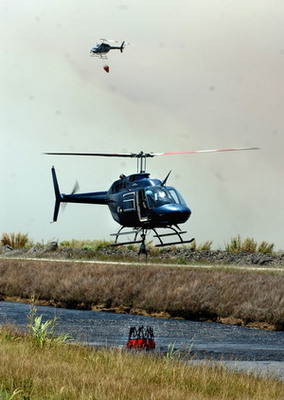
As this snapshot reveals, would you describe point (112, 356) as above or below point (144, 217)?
below

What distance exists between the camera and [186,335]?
16906mm

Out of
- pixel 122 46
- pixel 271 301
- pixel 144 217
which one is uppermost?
pixel 122 46

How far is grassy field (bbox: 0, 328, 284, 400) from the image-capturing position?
24.2ft

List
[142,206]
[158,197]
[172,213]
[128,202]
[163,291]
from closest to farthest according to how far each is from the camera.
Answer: [163,291], [172,213], [158,197], [142,206], [128,202]

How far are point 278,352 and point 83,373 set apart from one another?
698 cm

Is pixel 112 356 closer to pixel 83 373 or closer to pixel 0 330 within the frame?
pixel 83 373

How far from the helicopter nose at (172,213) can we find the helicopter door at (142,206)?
686mm

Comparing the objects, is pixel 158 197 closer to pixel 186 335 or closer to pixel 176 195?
pixel 176 195

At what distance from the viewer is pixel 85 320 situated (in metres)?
20.0

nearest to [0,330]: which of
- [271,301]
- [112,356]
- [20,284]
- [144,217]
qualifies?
[112,356]

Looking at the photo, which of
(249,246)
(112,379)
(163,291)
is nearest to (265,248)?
(249,246)

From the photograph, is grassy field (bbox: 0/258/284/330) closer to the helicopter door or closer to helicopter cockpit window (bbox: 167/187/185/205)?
the helicopter door

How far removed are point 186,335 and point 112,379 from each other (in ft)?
29.6

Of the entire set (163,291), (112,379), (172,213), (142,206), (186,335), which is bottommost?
(112,379)
